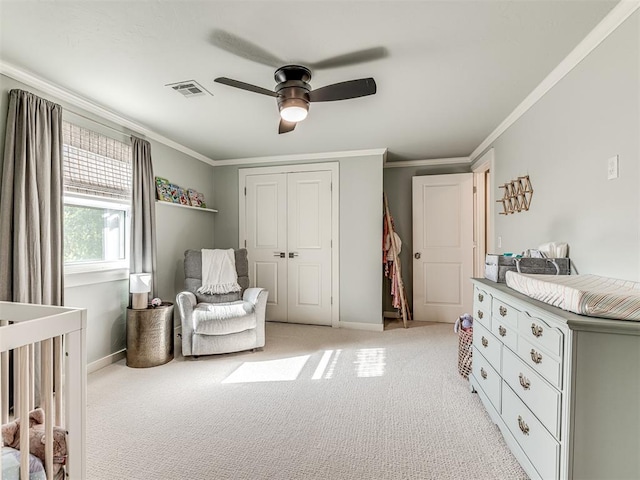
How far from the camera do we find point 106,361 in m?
2.79

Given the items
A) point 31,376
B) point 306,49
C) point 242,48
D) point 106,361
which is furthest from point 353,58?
point 106,361

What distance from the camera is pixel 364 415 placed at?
2014 millimetres

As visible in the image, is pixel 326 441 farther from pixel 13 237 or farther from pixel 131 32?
pixel 131 32

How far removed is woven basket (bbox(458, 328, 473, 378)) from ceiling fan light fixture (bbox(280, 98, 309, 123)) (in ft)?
7.03

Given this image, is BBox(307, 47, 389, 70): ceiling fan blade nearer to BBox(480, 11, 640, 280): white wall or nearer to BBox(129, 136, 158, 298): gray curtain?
BBox(480, 11, 640, 280): white wall

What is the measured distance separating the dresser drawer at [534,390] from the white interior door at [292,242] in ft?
8.46

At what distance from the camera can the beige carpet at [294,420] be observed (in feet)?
5.12

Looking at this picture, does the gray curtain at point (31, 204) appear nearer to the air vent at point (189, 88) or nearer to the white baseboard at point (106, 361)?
the white baseboard at point (106, 361)

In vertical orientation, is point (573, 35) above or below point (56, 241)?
above

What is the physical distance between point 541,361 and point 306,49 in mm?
2008

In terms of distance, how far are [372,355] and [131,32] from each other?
3096 mm

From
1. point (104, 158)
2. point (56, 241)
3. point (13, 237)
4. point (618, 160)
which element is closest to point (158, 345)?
point (56, 241)

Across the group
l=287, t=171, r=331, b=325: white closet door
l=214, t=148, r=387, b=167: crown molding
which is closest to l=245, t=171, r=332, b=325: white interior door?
l=287, t=171, r=331, b=325: white closet door

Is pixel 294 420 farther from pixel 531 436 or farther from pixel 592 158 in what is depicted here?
pixel 592 158
